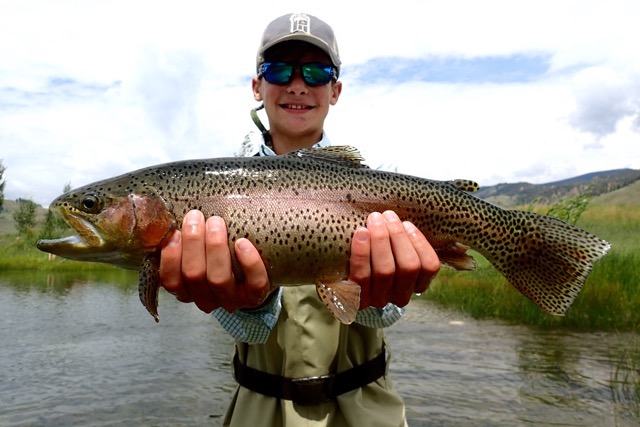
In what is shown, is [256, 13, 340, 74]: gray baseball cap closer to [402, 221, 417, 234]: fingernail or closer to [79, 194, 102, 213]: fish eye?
[402, 221, 417, 234]: fingernail

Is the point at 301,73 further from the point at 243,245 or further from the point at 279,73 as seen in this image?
the point at 243,245

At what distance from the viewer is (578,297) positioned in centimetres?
1267

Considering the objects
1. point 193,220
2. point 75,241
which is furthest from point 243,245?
point 75,241

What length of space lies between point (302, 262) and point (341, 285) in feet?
0.80

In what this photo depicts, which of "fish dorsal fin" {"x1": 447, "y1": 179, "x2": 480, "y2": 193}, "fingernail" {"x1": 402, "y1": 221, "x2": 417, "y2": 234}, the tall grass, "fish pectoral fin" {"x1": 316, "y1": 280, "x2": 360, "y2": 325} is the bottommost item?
the tall grass

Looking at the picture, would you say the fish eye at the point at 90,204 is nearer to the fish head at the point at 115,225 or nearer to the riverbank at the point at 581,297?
the fish head at the point at 115,225

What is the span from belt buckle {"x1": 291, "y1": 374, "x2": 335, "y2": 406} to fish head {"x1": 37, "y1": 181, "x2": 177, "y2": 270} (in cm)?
113

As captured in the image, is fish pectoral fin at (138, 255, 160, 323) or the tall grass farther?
the tall grass

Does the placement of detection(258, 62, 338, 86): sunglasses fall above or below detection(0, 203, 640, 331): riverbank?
above

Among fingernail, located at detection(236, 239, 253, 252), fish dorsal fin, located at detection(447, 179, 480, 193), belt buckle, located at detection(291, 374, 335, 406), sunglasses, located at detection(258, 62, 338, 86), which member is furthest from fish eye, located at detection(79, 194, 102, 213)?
fish dorsal fin, located at detection(447, 179, 480, 193)

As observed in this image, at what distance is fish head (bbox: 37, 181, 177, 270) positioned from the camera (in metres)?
2.96

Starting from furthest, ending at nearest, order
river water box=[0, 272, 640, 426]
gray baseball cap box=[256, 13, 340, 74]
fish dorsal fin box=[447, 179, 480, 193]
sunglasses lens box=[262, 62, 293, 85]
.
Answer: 1. river water box=[0, 272, 640, 426]
2. sunglasses lens box=[262, 62, 293, 85]
3. gray baseball cap box=[256, 13, 340, 74]
4. fish dorsal fin box=[447, 179, 480, 193]

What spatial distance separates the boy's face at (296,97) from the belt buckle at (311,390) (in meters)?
1.76

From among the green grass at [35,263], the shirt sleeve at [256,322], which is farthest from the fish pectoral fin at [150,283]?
the green grass at [35,263]
